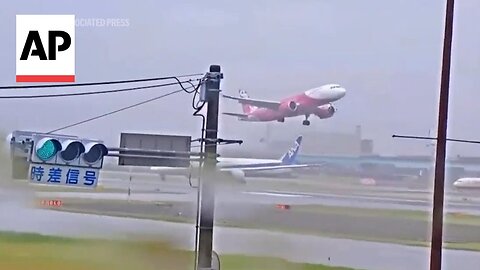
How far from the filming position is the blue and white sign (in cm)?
467

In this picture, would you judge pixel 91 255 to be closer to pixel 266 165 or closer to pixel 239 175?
pixel 239 175

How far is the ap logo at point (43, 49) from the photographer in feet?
16.7

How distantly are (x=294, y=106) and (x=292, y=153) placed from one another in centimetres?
33

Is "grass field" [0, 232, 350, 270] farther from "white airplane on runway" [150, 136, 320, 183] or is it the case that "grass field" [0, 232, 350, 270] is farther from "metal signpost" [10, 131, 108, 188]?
"metal signpost" [10, 131, 108, 188]

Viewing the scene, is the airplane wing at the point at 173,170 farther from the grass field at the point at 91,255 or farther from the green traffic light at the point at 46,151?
the green traffic light at the point at 46,151

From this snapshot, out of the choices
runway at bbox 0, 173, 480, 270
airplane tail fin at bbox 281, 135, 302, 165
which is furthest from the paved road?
airplane tail fin at bbox 281, 135, 302, 165

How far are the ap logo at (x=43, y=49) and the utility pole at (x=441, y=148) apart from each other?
2.42m

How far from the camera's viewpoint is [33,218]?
552 cm

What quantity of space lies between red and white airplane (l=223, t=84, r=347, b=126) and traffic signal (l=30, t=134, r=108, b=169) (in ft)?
3.21

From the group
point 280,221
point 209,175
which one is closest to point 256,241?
point 280,221

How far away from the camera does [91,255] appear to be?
560cm

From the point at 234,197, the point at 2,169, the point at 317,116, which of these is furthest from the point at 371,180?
the point at 2,169

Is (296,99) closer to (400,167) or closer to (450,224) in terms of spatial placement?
(400,167)

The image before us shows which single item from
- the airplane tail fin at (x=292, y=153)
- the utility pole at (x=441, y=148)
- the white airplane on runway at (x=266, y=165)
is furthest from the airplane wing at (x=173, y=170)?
the utility pole at (x=441, y=148)
